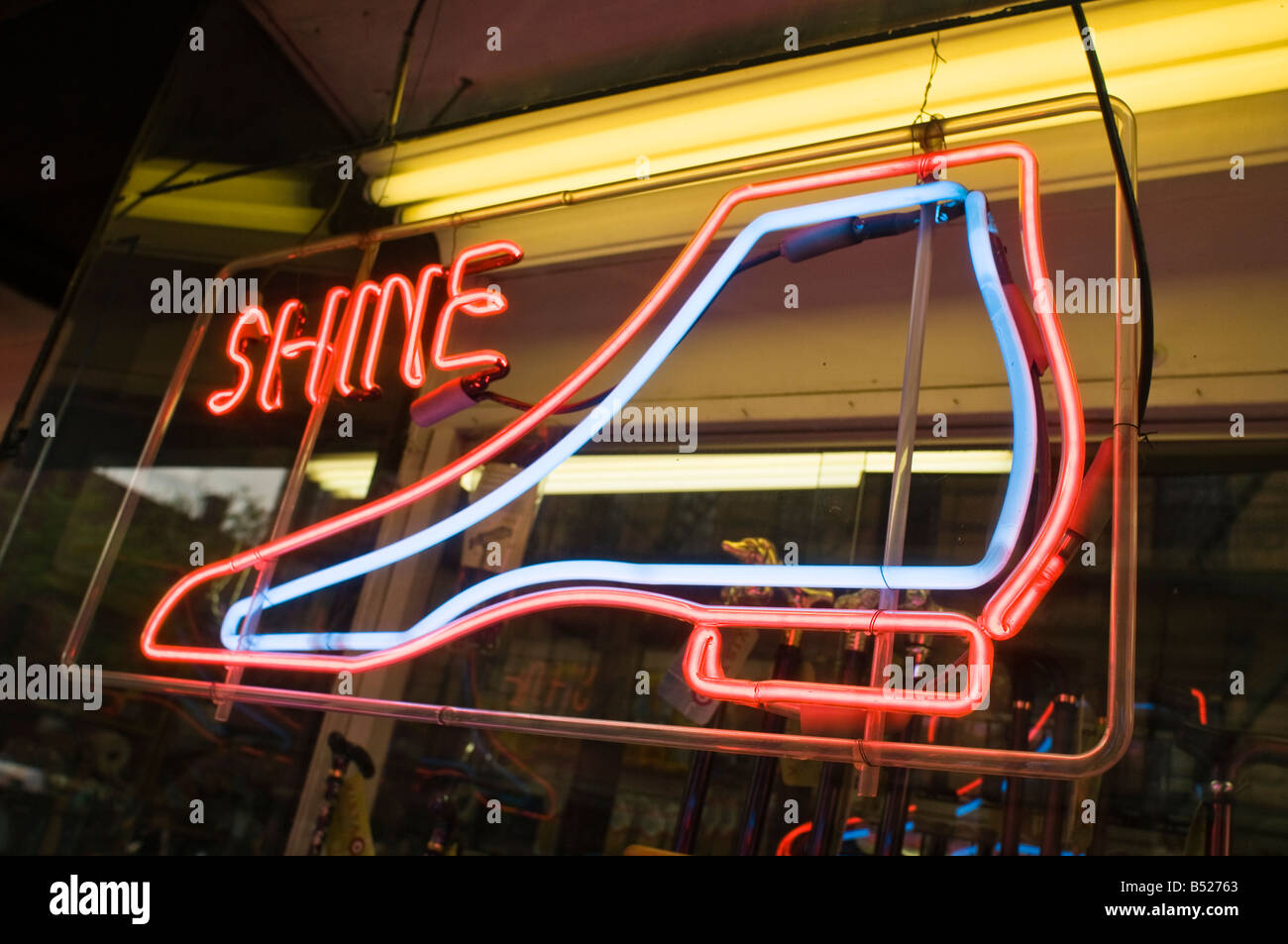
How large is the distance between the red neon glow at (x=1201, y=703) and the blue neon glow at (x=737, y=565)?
90 centimetres

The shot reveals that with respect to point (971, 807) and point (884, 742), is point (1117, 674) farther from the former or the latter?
point (971, 807)

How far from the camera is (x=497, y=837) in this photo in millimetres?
2736

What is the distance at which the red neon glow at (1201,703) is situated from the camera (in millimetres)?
2104

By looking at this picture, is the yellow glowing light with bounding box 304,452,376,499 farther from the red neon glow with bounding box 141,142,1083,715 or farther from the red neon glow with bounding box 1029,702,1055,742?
the red neon glow with bounding box 1029,702,1055,742

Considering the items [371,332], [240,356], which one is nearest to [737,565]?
[371,332]

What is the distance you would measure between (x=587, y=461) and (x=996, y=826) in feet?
4.92

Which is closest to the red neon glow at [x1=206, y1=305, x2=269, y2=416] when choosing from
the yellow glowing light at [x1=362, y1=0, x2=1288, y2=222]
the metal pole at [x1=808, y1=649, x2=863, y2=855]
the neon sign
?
the neon sign

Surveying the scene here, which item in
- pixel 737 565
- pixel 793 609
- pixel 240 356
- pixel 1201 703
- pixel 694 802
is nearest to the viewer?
→ pixel 793 609

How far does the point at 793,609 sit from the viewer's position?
163 centimetres

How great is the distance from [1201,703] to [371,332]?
214cm

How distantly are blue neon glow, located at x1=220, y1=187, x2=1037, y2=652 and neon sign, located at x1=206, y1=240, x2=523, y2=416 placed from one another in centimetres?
45

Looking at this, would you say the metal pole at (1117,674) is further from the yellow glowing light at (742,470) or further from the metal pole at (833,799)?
the yellow glowing light at (742,470)
